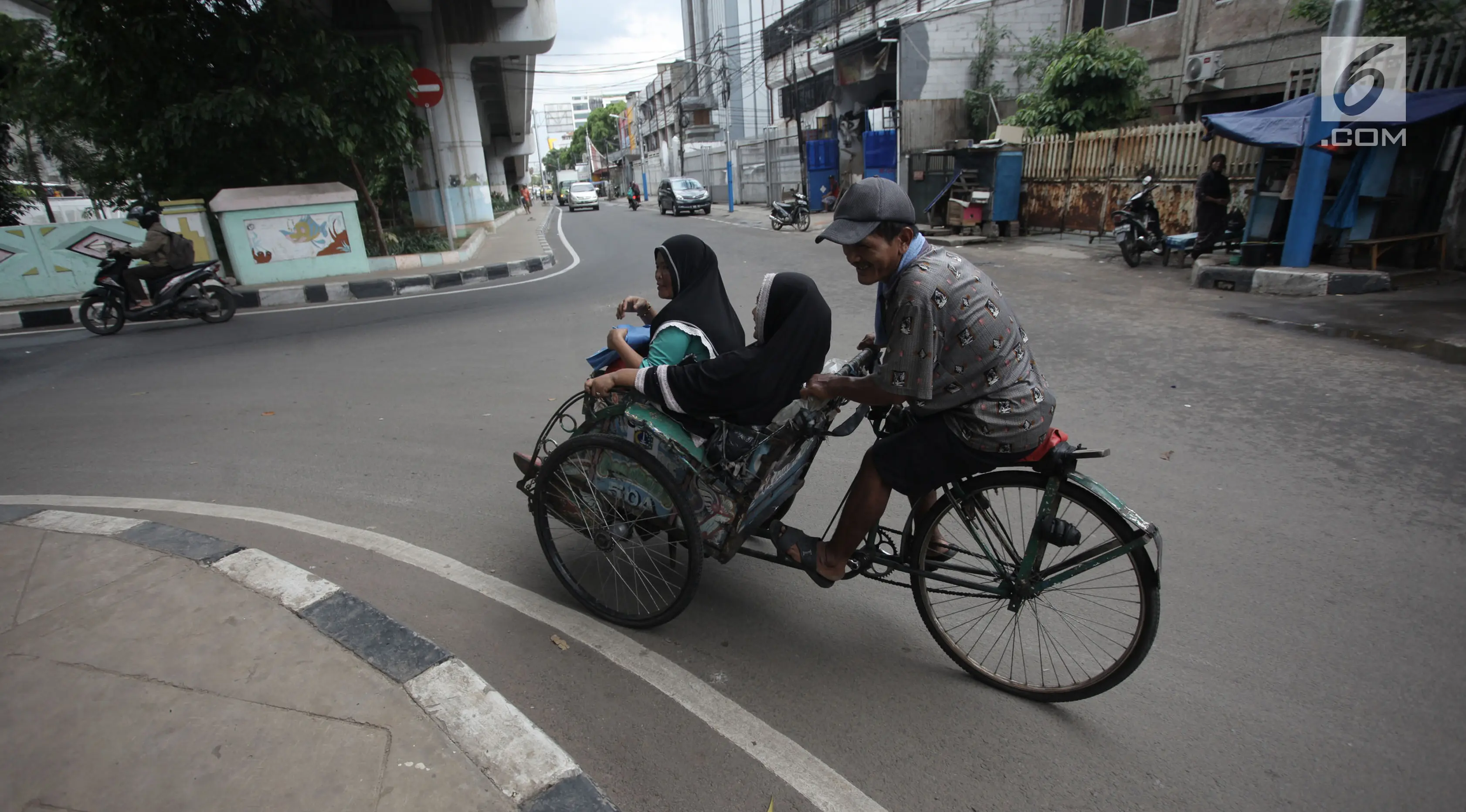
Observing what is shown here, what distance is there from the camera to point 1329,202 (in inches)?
331

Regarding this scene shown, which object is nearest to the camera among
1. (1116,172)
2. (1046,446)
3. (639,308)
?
(1046,446)

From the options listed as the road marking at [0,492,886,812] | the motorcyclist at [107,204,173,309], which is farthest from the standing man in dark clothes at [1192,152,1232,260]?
the motorcyclist at [107,204,173,309]

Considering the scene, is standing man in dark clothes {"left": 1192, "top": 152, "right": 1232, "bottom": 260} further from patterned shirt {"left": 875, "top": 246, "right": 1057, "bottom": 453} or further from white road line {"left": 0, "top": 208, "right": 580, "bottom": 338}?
white road line {"left": 0, "top": 208, "right": 580, "bottom": 338}

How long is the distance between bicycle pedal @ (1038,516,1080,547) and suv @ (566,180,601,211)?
42895 millimetres

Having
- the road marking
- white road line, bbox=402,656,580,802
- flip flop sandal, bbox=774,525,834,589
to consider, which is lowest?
the road marking

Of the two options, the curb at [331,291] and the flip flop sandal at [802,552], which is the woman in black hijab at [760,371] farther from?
the curb at [331,291]

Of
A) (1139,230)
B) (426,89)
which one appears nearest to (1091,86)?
(1139,230)

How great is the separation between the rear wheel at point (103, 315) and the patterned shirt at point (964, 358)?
34.1 ft

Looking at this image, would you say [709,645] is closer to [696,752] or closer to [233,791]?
[696,752]

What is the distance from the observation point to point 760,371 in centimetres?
247

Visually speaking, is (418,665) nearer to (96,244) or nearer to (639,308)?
(639,308)

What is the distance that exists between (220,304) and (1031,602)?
10.4m

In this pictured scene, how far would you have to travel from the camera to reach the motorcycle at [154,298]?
8828mm

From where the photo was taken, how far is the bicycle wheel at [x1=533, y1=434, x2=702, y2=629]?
102 inches
